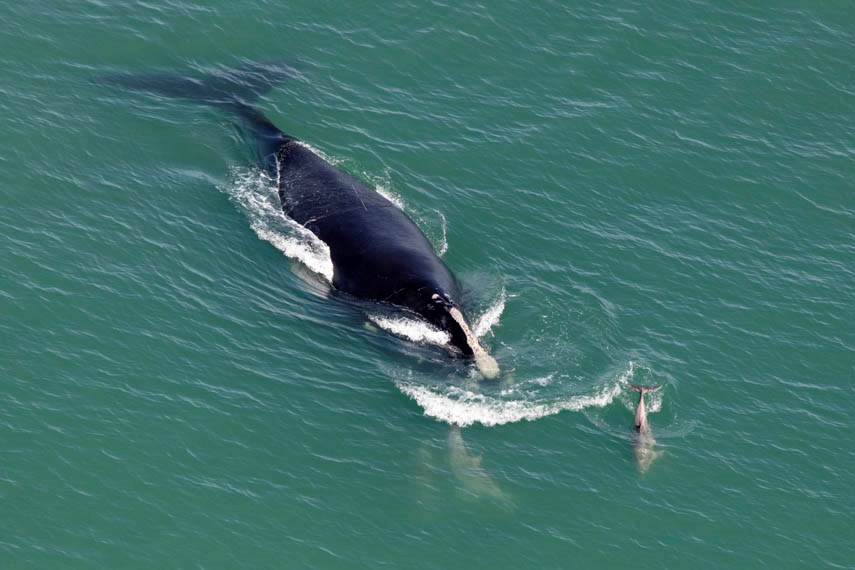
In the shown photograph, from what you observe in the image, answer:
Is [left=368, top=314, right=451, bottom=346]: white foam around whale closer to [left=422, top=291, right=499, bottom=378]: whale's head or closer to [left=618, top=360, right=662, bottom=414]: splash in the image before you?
[left=422, top=291, right=499, bottom=378]: whale's head

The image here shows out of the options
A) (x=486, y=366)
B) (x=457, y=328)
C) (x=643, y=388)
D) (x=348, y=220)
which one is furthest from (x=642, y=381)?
(x=348, y=220)

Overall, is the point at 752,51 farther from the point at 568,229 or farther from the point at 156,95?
the point at 156,95

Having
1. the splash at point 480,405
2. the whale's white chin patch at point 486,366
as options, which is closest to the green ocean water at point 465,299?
the splash at point 480,405

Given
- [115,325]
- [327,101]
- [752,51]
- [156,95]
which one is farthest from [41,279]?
[752,51]

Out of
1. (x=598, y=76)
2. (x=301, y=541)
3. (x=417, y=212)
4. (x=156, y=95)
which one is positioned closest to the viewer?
(x=301, y=541)

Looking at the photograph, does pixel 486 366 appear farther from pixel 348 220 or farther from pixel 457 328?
pixel 348 220
